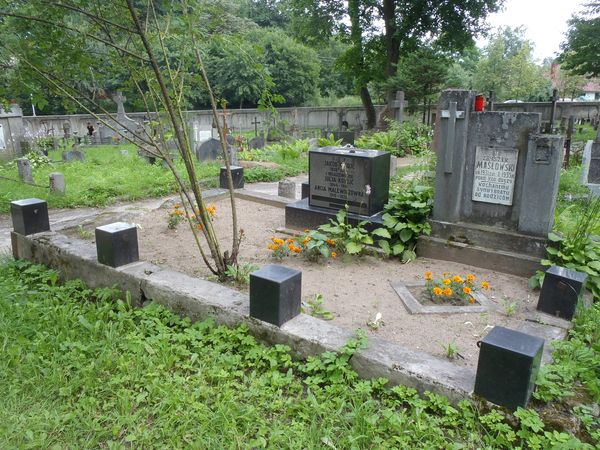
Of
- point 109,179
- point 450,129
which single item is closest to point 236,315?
point 450,129

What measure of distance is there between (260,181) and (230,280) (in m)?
6.88

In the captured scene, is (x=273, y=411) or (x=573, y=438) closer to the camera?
(x=573, y=438)

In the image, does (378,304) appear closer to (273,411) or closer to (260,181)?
(273,411)

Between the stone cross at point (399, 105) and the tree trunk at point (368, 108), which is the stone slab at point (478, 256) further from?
the tree trunk at point (368, 108)

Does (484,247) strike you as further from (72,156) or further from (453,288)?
(72,156)

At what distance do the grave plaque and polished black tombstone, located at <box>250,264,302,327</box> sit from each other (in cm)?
243

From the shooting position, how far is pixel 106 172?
11.0m

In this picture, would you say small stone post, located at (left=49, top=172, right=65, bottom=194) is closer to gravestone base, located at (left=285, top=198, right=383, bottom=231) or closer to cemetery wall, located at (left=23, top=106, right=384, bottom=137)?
gravestone base, located at (left=285, top=198, right=383, bottom=231)

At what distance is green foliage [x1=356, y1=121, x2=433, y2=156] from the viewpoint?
46.6ft

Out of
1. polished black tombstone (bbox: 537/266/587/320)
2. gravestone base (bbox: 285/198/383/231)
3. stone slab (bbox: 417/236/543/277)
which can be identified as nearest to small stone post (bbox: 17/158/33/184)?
gravestone base (bbox: 285/198/383/231)

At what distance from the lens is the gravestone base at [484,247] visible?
468 cm

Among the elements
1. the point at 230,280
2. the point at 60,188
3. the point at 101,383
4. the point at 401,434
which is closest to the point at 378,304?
the point at 230,280

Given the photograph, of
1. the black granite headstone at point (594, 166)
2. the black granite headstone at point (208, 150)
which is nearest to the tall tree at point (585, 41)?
the black granite headstone at point (594, 166)

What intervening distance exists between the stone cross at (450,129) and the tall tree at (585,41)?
58.9ft
